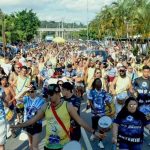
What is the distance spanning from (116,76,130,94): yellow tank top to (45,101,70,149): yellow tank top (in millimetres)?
6051

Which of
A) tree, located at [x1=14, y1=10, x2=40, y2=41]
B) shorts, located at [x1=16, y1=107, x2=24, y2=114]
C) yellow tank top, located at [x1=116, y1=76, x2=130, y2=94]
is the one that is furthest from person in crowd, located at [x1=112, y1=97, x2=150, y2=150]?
tree, located at [x1=14, y1=10, x2=40, y2=41]

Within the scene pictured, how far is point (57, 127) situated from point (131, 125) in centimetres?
141

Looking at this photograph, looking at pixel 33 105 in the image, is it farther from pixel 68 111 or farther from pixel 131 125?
pixel 68 111

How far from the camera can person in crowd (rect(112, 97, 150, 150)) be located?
722 cm

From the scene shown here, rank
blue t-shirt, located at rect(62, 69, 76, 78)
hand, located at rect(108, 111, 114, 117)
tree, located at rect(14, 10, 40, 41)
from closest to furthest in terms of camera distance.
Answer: hand, located at rect(108, 111, 114, 117)
blue t-shirt, located at rect(62, 69, 76, 78)
tree, located at rect(14, 10, 40, 41)

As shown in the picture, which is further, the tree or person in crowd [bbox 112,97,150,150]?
the tree

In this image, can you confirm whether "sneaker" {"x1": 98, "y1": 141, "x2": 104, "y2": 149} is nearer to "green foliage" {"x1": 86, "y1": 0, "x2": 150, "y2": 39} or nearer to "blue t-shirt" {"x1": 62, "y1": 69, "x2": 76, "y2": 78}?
"blue t-shirt" {"x1": 62, "y1": 69, "x2": 76, "y2": 78}

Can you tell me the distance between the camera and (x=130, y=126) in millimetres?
7227

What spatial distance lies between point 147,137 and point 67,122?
19.0ft

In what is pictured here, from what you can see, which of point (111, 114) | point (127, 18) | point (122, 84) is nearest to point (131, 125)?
point (111, 114)

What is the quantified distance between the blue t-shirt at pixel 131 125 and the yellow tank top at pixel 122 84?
16.3 feet

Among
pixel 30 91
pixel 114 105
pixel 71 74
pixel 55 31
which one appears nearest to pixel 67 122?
pixel 30 91

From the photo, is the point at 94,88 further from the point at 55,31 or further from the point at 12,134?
the point at 55,31

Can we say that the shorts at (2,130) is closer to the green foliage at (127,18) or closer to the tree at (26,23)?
the green foliage at (127,18)
